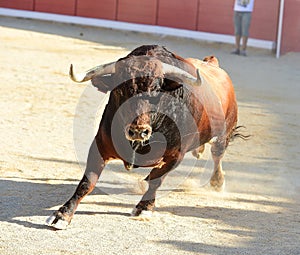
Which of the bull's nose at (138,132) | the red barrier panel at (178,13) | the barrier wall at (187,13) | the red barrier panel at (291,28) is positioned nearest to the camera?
the bull's nose at (138,132)

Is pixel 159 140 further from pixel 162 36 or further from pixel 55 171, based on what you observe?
pixel 162 36

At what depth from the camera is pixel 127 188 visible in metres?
4.50

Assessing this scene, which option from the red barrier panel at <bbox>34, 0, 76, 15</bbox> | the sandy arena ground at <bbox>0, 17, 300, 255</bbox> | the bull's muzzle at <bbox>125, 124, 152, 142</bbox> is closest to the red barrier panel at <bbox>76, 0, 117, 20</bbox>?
the red barrier panel at <bbox>34, 0, 76, 15</bbox>

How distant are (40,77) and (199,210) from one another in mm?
4677

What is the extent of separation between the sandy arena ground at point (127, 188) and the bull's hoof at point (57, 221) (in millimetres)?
29

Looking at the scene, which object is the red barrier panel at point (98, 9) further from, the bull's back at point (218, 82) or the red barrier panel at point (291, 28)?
the bull's back at point (218, 82)

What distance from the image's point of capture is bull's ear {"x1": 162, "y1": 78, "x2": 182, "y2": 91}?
142 inches

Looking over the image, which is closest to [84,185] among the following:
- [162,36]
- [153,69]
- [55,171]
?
[153,69]

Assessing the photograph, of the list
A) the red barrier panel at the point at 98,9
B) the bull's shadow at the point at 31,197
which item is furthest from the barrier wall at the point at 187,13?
the bull's shadow at the point at 31,197

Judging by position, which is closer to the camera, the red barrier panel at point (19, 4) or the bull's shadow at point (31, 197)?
the bull's shadow at point (31, 197)

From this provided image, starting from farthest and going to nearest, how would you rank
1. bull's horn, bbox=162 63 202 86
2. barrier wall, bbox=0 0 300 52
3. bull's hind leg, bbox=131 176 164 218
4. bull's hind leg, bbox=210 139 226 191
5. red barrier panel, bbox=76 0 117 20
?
1. red barrier panel, bbox=76 0 117 20
2. barrier wall, bbox=0 0 300 52
3. bull's hind leg, bbox=210 139 226 191
4. bull's hind leg, bbox=131 176 164 218
5. bull's horn, bbox=162 63 202 86

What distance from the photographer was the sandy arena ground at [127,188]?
11.6 ft

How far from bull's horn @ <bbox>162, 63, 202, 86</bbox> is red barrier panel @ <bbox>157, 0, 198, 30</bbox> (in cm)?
968

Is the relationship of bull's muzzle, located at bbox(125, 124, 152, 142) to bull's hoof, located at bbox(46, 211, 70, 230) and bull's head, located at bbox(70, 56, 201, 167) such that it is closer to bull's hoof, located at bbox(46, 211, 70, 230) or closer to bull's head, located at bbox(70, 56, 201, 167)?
bull's head, located at bbox(70, 56, 201, 167)
